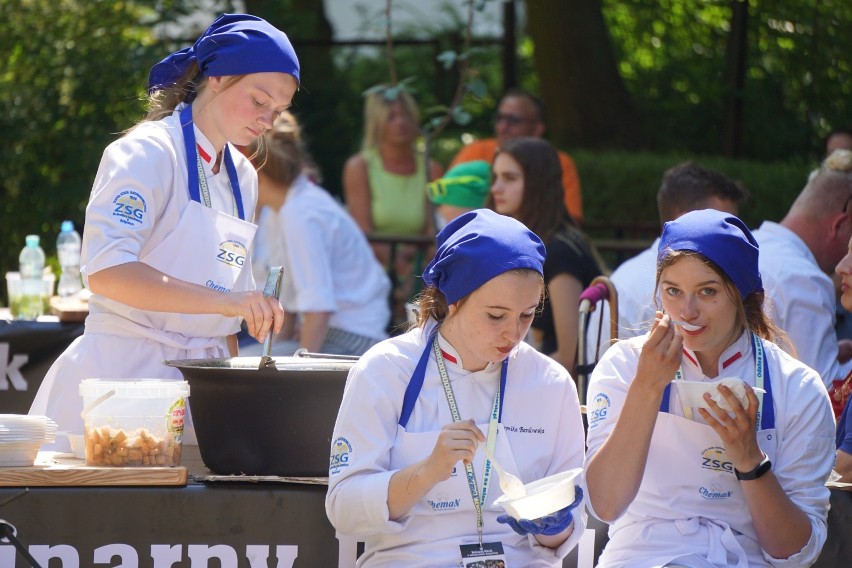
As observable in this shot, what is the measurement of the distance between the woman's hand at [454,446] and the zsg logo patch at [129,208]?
108 centimetres

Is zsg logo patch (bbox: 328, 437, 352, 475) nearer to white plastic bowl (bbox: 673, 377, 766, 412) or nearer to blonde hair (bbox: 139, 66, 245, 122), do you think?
white plastic bowl (bbox: 673, 377, 766, 412)

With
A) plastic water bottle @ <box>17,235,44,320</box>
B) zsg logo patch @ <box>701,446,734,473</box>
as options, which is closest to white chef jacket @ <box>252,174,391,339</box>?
plastic water bottle @ <box>17,235,44,320</box>

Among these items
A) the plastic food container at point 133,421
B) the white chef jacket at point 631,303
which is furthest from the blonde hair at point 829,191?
the plastic food container at point 133,421

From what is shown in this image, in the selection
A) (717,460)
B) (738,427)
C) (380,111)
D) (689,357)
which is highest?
(380,111)

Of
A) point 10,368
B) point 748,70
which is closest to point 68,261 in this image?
point 10,368

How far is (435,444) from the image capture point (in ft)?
9.38

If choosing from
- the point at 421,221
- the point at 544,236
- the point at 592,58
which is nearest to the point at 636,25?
the point at 592,58

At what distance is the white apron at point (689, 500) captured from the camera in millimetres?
3113

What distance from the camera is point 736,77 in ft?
32.1

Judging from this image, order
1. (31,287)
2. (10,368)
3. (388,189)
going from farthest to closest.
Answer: (388,189) < (31,287) < (10,368)

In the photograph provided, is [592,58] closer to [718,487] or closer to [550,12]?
[550,12]

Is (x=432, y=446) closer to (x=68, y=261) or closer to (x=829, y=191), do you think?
(x=829, y=191)

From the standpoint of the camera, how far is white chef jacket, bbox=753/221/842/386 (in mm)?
4414

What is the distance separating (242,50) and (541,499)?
144cm
